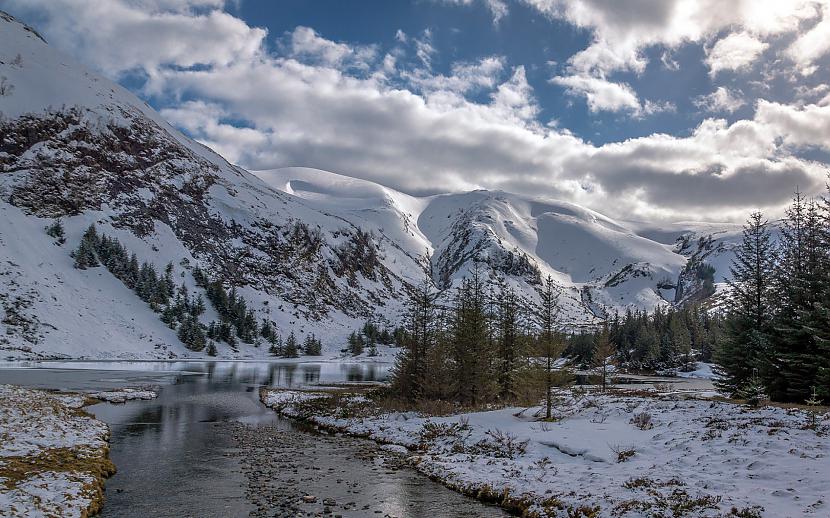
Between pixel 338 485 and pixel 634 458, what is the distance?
12143mm

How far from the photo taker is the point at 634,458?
20406 millimetres

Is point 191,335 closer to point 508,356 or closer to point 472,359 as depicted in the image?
point 508,356

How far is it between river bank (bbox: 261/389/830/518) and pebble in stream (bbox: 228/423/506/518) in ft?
5.14

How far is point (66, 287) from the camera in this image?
125 m

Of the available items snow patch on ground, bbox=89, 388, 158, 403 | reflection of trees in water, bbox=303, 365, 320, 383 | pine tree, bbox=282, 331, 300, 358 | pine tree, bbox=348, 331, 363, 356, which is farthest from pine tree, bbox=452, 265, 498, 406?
pine tree, bbox=348, 331, 363, 356

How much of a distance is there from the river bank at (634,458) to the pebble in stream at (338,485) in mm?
1567

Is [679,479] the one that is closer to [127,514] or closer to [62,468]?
[127,514]

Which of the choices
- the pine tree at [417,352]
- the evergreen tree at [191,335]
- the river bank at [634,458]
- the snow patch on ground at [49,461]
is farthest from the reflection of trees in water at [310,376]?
the river bank at [634,458]

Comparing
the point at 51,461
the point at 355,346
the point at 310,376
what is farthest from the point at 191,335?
the point at 51,461

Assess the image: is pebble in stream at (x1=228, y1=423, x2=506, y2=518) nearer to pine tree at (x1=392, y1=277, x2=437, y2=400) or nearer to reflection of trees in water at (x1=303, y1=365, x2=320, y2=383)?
pine tree at (x1=392, y1=277, x2=437, y2=400)

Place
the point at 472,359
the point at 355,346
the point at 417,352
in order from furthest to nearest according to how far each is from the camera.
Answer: the point at 355,346 → the point at 417,352 → the point at 472,359

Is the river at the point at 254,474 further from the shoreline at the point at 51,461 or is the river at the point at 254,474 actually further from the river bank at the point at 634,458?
the river bank at the point at 634,458

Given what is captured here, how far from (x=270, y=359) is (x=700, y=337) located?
455 feet

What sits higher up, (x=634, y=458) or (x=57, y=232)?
(x=57, y=232)
